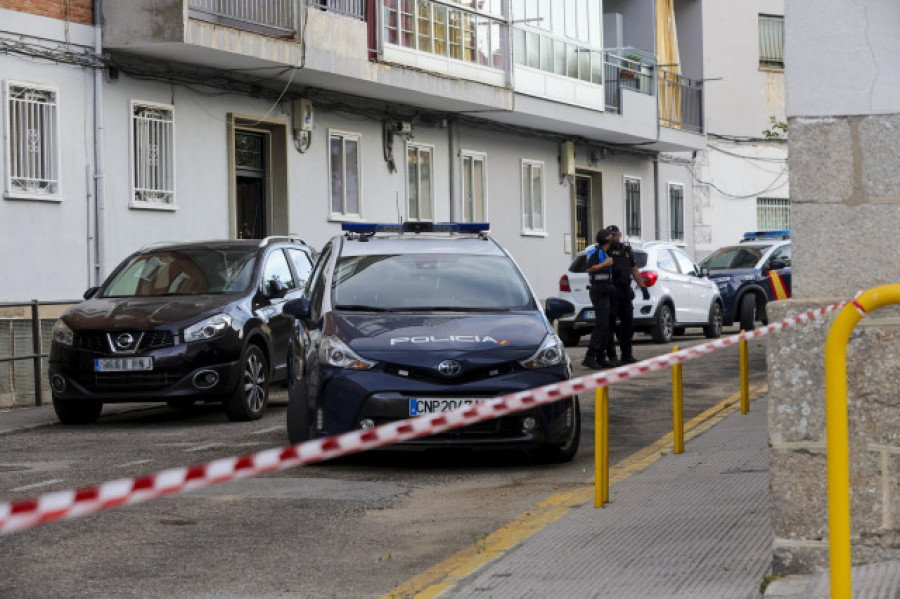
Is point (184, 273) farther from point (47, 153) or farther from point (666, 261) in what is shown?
point (666, 261)

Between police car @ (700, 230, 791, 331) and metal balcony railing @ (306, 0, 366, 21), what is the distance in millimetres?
8101

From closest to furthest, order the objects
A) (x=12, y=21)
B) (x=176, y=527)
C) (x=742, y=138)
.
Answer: (x=176, y=527) → (x=12, y=21) → (x=742, y=138)

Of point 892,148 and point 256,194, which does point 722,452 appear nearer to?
point 892,148

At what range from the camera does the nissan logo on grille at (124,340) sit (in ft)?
46.5

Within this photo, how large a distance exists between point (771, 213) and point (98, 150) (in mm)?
27283

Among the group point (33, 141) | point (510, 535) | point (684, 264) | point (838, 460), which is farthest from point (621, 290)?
point (838, 460)

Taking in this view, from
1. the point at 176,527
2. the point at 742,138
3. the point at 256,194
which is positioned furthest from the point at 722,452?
the point at 742,138

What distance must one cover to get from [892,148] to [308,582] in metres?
3.03

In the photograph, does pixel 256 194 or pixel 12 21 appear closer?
pixel 12 21

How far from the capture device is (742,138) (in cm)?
4356

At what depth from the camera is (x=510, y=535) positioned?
802 cm

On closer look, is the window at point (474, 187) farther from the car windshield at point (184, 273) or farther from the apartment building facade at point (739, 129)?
the car windshield at point (184, 273)

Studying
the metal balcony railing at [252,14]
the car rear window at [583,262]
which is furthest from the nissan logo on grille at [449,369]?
the car rear window at [583,262]

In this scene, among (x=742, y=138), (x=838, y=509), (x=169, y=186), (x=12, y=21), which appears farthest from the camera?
(x=742, y=138)
